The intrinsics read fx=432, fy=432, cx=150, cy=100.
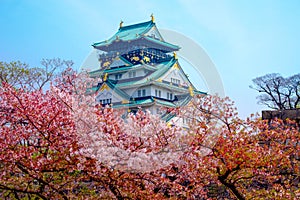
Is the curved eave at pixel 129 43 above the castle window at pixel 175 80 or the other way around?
above

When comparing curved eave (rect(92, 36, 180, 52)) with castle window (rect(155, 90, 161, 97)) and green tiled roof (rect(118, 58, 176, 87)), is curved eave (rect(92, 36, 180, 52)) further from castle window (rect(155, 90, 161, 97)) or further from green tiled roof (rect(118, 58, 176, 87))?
castle window (rect(155, 90, 161, 97))

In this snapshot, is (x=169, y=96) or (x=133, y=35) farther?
(x=133, y=35)

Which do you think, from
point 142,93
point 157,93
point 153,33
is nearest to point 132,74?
point 142,93

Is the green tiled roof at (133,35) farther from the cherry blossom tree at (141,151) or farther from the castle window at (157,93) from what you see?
the cherry blossom tree at (141,151)

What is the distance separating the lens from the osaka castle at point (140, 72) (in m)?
27.6

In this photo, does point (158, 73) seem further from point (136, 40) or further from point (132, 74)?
point (136, 40)

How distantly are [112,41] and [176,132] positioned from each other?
2477 cm

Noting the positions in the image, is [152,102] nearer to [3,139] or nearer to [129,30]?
[129,30]

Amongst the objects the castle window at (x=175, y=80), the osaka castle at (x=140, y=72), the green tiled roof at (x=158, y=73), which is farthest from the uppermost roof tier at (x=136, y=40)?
the castle window at (x=175, y=80)

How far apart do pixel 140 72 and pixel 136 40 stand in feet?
7.21

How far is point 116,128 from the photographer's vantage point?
5.89 meters

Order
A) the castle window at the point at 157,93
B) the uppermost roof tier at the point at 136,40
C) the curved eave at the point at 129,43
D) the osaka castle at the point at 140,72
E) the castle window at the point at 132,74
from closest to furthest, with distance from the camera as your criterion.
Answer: the osaka castle at the point at 140,72 < the castle window at the point at 157,93 < the curved eave at the point at 129,43 < the uppermost roof tier at the point at 136,40 < the castle window at the point at 132,74

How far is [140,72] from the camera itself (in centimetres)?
2970

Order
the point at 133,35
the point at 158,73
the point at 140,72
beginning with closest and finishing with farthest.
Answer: the point at 158,73, the point at 140,72, the point at 133,35
